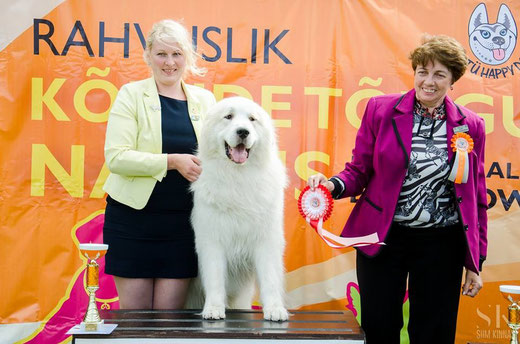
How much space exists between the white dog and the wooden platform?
0.09 m

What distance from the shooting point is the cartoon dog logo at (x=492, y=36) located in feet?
11.7

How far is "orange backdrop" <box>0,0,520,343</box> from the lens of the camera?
3451 mm

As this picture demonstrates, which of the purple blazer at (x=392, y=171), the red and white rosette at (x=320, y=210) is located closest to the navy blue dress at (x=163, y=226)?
the red and white rosette at (x=320, y=210)

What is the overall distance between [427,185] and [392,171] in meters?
0.17

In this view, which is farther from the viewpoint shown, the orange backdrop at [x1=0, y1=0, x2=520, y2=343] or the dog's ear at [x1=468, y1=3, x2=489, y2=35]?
the dog's ear at [x1=468, y1=3, x2=489, y2=35]

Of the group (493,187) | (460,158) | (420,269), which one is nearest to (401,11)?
(493,187)

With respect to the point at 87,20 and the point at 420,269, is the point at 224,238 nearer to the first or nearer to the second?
the point at 420,269

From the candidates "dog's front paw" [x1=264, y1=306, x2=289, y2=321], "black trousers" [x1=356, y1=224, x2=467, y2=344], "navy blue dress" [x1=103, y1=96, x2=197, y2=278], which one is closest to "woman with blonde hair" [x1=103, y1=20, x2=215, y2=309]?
"navy blue dress" [x1=103, y1=96, x2=197, y2=278]

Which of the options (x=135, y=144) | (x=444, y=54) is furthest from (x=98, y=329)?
(x=444, y=54)

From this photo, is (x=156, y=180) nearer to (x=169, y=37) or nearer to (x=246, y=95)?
(x=169, y=37)

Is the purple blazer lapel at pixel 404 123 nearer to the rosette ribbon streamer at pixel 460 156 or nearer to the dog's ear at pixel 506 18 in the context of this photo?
the rosette ribbon streamer at pixel 460 156

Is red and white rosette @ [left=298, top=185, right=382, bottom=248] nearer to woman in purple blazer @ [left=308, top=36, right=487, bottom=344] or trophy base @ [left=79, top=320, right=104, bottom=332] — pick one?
woman in purple blazer @ [left=308, top=36, right=487, bottom=344]

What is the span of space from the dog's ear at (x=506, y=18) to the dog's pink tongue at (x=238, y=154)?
2.34 metres

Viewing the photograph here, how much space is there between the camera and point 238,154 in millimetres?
2371
